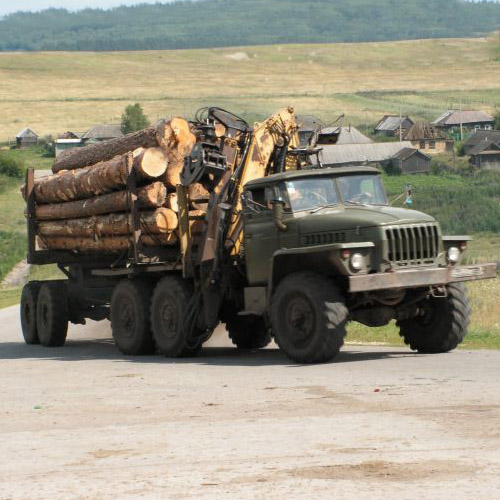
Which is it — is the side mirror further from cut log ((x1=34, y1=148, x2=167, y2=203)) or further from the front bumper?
cut log ((x1=34, y1=148, x2=167, y2=203))

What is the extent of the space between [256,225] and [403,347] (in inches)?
145

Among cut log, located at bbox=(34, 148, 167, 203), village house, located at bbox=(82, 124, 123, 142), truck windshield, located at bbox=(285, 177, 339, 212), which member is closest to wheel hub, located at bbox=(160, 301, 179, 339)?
cut log, located at bbox=(34, 148, 167, 203)

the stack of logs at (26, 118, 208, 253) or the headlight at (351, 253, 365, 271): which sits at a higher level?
the stack of logs at (26, 118, 208, 253)

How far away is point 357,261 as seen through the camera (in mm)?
16266

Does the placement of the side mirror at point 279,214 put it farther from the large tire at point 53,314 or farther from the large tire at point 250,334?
the large tire at point 53,314

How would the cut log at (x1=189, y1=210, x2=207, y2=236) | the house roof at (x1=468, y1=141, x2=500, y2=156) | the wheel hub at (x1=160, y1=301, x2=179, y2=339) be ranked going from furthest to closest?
the house roof at (x1=468, y1=141, x2=500, y2=156) → the cut log at (x1=189, y1=210, x2=207, y2=236) → the wheel hub at (x1=160, y1=301, x2=179, y2=339)

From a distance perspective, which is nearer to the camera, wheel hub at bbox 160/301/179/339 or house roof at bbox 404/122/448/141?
wheel hub at bbox 160/301/179/339

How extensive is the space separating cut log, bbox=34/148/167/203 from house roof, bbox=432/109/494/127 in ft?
394

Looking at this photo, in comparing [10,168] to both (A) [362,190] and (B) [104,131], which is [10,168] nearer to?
(B) [104,131]

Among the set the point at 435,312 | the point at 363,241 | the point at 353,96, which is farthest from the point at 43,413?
the point at 353,96

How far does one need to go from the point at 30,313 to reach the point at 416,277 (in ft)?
32.7

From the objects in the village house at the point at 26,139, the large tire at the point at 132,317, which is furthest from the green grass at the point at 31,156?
the large tire at the point at 132,317

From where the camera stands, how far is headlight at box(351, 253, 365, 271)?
53.3 ft

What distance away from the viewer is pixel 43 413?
1277cm
